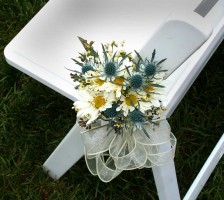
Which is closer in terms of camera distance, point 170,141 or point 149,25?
point 170,141

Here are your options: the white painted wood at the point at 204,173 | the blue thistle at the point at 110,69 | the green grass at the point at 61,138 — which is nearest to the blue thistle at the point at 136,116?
the blue thistle at the point at 110,69

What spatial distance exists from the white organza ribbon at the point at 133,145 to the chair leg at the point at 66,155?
0.17m

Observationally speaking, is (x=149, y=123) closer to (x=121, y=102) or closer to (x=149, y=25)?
(x=121, y=102)

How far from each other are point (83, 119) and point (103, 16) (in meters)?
0.45

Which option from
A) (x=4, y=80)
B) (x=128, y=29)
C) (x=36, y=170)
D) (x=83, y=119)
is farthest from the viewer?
(x=4, y=80)

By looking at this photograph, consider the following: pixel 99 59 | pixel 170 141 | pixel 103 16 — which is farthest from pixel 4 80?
pixel 99 59

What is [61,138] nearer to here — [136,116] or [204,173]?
[204,173]

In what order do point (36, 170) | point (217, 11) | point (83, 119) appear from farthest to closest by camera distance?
point (36, 170)
point (217, 11)
point (83, 119)

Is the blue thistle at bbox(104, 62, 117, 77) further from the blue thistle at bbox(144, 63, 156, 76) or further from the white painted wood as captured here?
the white painted wood

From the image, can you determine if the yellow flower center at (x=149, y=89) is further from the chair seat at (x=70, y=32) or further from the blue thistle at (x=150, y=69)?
the chair seat at (x=70, y=32)

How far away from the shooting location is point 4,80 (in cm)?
196

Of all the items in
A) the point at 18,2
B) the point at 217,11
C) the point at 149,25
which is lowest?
the point at 18,2

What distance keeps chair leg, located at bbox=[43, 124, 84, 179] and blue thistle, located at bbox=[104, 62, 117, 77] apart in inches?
17.3

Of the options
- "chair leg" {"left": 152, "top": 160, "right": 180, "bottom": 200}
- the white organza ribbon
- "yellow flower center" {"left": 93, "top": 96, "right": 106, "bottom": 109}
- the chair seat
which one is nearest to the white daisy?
"yellow flower center" {"left": 93, "top": 96, "right": 106, "bottom": 109}
